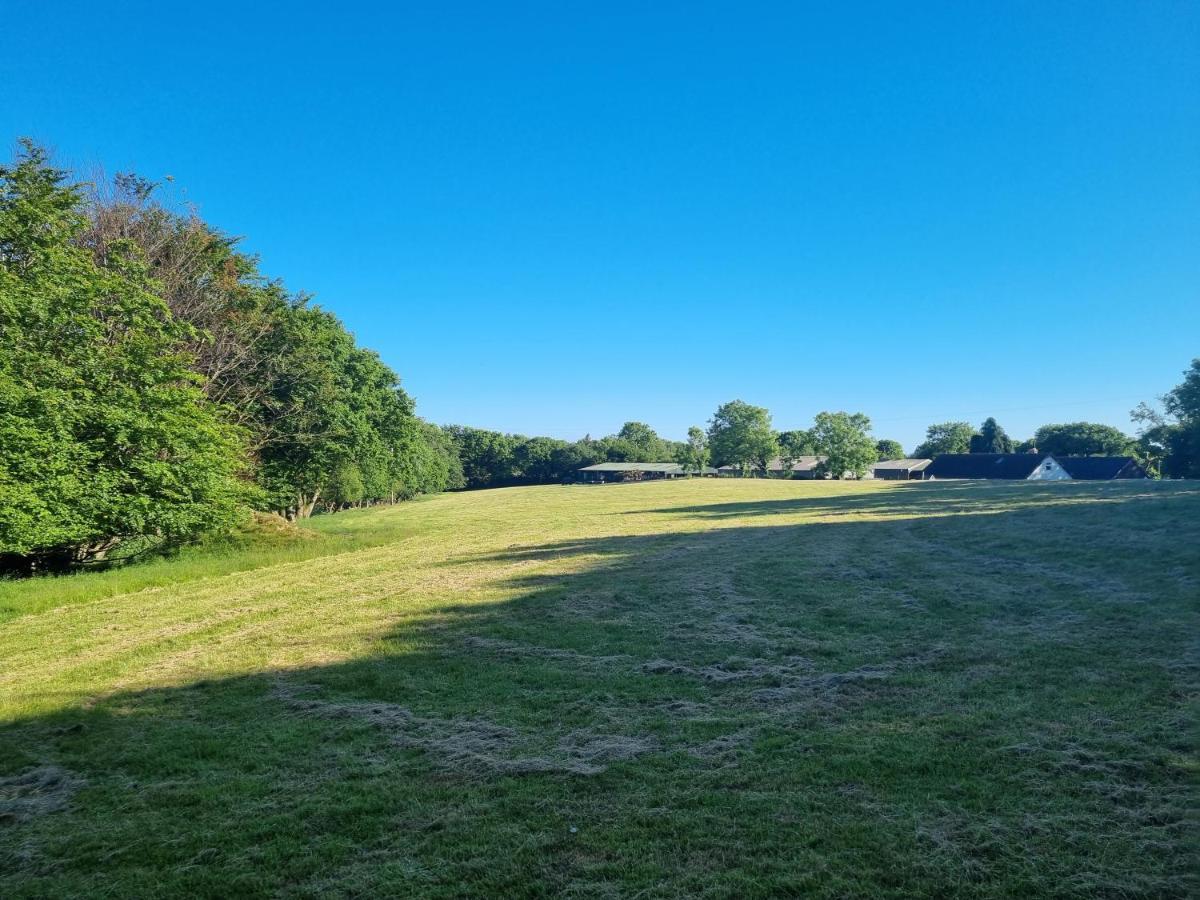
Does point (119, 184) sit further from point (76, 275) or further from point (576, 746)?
point (576, 746)

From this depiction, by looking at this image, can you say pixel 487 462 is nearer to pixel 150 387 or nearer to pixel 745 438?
pixel 745 438

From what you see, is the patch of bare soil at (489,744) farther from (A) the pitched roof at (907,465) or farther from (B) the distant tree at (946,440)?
(B) the distant tree at (946,440)

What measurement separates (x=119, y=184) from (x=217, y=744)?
28.0 m

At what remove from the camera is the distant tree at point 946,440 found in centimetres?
11769

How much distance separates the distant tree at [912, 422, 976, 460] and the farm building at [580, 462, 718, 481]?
4746 centimetres

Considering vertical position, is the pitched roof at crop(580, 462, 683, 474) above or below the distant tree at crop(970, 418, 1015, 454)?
below

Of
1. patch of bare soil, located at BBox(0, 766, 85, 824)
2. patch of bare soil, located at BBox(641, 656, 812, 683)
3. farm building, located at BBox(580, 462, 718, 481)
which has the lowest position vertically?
patch of bare soil, located at BBox(0, 766, 85, 824)

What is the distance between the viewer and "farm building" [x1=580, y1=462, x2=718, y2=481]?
358 feet

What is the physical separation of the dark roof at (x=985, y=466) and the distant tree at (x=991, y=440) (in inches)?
690

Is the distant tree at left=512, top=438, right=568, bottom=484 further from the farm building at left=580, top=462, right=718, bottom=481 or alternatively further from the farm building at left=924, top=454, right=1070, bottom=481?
the farm building at left=924, top=454, right=1070, bottom=481

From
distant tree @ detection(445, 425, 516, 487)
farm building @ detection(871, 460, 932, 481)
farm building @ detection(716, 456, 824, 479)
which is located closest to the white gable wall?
farm building @ detection(871, 460, 932, 481)

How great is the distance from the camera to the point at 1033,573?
10844 mm

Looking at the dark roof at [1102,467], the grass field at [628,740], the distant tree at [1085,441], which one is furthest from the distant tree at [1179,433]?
the grass field at [628,740]

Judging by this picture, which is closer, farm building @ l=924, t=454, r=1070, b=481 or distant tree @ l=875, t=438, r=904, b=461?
farm building @ l=924, t=454, r=1070, b=481
